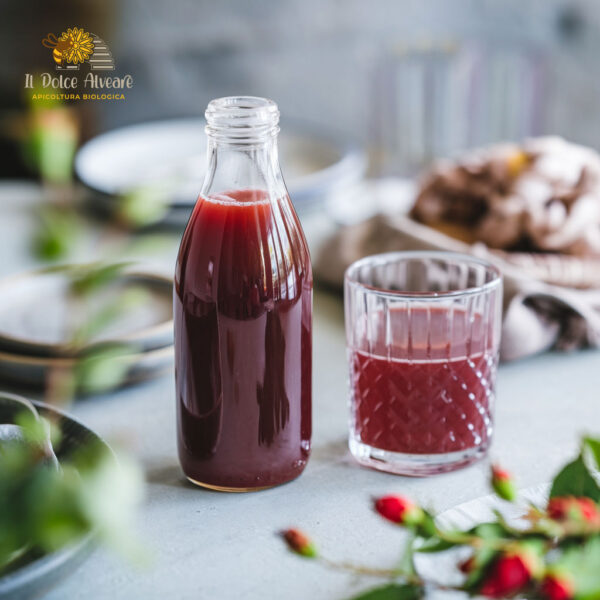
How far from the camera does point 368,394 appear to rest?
2.43ft

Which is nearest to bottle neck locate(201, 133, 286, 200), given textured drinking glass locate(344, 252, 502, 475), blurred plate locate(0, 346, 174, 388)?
textured drinking glass locate(344, 252, 502, 475)

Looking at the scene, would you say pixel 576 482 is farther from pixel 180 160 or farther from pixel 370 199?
pixel 180 160

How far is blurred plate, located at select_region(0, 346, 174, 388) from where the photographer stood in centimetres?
86

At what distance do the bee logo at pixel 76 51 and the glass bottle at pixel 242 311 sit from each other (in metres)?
0.42

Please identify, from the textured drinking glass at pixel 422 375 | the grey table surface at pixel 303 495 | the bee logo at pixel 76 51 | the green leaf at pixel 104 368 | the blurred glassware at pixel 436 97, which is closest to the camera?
the grey table surface at pixel 303 495

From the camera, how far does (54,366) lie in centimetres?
86

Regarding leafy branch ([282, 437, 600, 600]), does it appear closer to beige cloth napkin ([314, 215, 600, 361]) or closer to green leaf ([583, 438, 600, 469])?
green leaf ([583, 438, 600, 469])

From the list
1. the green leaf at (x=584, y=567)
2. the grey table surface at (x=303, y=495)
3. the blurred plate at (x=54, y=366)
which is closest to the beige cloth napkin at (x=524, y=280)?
the grey table surface at (x=303, y=495)

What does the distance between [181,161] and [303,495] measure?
3.25 feet

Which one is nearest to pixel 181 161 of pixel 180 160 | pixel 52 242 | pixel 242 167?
pixel 180 160

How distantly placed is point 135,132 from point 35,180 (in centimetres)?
96

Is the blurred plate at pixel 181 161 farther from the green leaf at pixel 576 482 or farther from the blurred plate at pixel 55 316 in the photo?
the green leaf at pixel 576 482

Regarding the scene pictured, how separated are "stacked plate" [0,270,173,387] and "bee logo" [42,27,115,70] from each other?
251 mm

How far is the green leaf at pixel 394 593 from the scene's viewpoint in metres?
0.50
